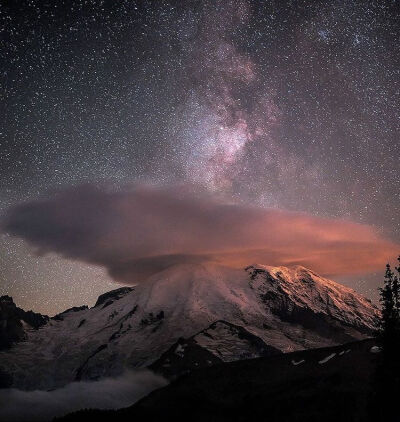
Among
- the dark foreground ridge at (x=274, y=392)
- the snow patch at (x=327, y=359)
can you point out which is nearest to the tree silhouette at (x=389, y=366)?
the dark foreground ridge at (x=274, y=392)

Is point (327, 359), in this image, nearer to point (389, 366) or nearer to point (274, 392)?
point (274, 392)

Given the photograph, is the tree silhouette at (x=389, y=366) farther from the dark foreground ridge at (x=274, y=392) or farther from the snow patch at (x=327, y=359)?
the snow patch at (x=327, y=359)

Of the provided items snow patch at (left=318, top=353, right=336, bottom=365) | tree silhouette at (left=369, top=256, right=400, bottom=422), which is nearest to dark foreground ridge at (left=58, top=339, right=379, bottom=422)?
snow patch at (left=318, top=353, right=336, bottom=365)

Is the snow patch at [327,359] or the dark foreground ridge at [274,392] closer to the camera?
the dark foreground ridge at [274,392]

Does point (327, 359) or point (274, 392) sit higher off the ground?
point (327, 359)

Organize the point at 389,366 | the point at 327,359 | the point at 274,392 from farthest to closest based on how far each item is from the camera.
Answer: the point at 327,359 → the point at 274,392 → the point at 389,366

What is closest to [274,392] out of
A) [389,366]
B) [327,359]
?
[327,359]

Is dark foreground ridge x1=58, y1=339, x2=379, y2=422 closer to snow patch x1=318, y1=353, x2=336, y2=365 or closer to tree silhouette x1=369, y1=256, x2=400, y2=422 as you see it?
snow patch x1=318, y1=353, x2=336, y2=365

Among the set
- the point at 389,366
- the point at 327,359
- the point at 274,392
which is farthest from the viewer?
the point at 327,359

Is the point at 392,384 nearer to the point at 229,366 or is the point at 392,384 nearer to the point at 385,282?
the point at 385,282

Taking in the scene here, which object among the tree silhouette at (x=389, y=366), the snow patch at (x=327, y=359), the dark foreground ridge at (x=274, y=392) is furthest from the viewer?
the snow patch at (x=327, y=359)
